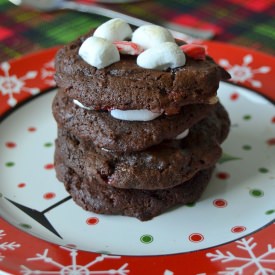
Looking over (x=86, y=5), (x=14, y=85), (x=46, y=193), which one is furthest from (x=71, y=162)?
(x=86, y=5)

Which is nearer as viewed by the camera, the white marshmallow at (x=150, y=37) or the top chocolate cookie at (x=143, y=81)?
the top chocolate cookie at (x=143, y=81)

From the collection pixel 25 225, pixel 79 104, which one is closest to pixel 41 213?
pixel 25 225

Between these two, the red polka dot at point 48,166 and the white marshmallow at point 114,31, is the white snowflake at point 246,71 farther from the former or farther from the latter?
the red polka dot at point 48,166

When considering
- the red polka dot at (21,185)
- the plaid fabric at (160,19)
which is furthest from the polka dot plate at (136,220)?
the plaid fabric at (160,19)

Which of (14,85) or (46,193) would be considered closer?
(46,193)

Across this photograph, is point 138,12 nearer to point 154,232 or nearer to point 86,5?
point 86,5

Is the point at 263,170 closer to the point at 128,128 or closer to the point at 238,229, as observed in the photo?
the point at 238,229

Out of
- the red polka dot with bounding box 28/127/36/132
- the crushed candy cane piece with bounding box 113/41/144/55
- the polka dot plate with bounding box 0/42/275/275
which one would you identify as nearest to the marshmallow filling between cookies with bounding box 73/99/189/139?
the crushed candy cane piece with bounding box 113/41/144/55
